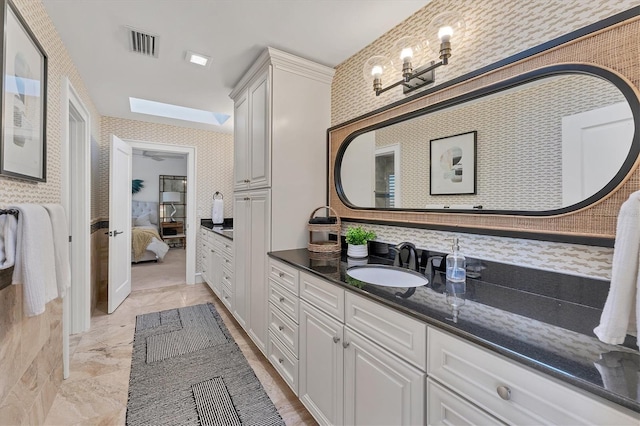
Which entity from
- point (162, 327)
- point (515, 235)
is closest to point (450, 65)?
point (515, 235)

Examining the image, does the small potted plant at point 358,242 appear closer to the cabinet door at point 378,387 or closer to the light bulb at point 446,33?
the cabinet door at point 378,387

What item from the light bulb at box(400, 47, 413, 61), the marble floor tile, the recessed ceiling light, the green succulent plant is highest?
the recessed ceiling light

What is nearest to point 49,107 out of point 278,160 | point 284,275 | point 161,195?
point 278,160

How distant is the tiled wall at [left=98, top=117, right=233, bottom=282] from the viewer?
359 centimetres

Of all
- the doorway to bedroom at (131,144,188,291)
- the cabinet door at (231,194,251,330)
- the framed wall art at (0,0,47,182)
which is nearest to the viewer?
the framed wall art at (0,0,47,182)

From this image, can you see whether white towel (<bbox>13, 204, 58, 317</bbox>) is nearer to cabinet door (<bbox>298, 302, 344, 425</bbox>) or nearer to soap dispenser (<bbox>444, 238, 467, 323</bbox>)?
cabinet door (<bbox>298, 302, 344, 425</bbox>)

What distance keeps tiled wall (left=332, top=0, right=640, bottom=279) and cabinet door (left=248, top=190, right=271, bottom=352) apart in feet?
2.86

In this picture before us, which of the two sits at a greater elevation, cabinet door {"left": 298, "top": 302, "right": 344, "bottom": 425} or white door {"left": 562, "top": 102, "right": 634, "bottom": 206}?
white door {"left": 562, "top": 102, "right": 634, "bottom": 206}

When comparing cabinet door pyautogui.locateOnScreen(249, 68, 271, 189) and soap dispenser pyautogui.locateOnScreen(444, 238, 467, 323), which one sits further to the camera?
cabinet door pyautogui.locateOnScreen(249, 68, 271, 189)

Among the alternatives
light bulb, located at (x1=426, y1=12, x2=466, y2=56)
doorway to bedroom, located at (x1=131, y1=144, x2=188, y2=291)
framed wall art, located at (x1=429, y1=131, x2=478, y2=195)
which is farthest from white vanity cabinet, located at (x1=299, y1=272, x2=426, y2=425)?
doorway to bedroom, located at (x1=131, y1=144, x2=188, y2=291)

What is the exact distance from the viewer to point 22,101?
4.16ft

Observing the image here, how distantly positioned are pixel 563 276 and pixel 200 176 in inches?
163

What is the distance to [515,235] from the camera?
1.18m

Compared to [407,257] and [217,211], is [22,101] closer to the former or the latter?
[407,257]
